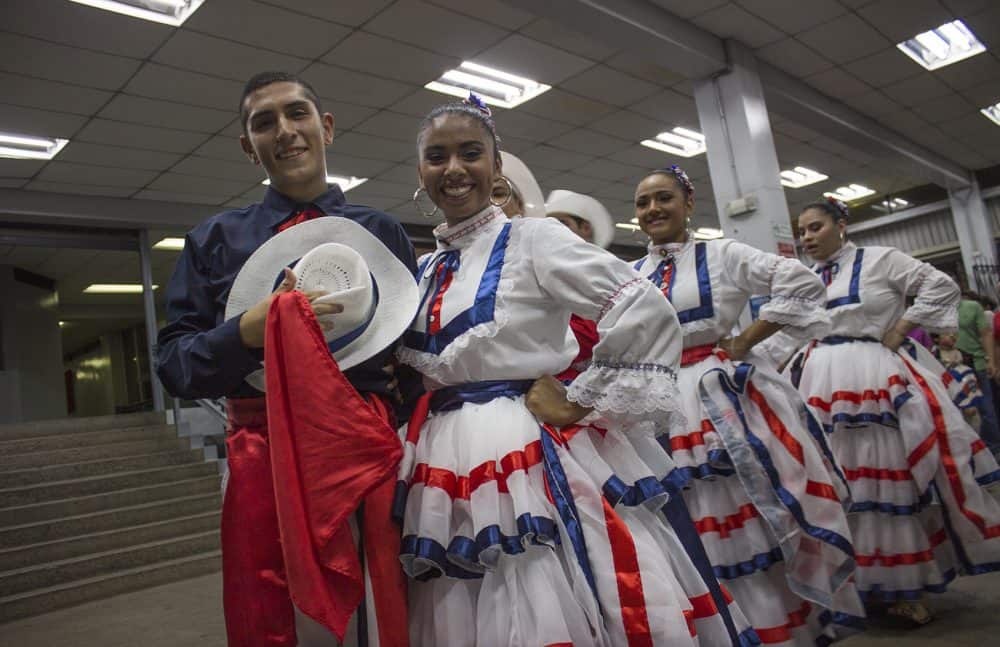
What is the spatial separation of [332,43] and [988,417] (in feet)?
18.8

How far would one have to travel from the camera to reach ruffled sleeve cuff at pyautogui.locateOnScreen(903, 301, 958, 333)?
336cm

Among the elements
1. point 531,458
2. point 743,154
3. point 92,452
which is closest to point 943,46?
point 743,154

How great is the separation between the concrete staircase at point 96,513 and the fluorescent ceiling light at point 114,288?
448 cm

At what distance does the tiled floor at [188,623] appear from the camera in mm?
2688

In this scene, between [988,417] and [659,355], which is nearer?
[659,355]

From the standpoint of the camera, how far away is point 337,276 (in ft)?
4.42

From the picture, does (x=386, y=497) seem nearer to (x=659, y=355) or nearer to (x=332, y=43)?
(x=659, y=355)

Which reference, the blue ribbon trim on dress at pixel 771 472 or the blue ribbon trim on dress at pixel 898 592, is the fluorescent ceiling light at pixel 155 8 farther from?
the blue ribbon trim on dress at pixel 898 592

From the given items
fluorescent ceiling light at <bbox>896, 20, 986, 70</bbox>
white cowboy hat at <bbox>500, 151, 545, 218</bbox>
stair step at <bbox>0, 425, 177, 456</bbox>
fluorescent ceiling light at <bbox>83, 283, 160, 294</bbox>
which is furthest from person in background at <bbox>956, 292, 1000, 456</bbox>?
fluorescent ceiling light at <bbox>83, 283, 160, 294</bbox>

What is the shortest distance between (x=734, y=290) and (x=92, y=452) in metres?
7.22

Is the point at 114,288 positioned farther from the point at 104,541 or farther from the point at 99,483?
the point at 104,541

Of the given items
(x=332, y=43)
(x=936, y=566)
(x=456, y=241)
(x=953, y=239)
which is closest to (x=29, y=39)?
(x=332, y=43)

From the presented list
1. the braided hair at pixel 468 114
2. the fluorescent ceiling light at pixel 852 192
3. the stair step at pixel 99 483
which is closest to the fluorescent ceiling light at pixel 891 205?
the fluorescent ceiling light at pixel 852 192

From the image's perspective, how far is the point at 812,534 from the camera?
2289 mm
